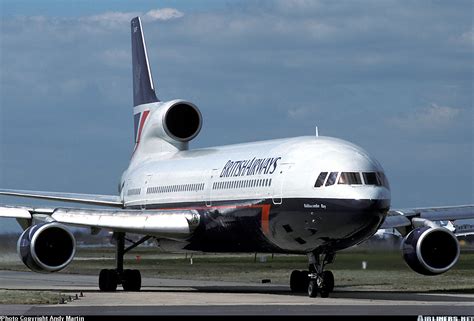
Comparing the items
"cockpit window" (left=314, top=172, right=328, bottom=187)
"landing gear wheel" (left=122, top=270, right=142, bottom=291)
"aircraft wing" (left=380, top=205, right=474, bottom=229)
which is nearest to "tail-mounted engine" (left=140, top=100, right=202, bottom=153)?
"landing gear wheel" (left=122, top=270, right=142, bottom=291)

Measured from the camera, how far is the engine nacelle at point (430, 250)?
30875 mm

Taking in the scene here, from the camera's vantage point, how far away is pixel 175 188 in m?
37.6

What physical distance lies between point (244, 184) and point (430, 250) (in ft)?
16.5

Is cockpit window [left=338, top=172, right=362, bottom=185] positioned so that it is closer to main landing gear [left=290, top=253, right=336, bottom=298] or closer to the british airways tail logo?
main landing gear [left=290, top=253, right=336, bottom=298]

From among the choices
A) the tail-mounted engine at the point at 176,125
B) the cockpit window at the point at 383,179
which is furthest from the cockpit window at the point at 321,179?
the tail-mounted engine at the point at 176,125

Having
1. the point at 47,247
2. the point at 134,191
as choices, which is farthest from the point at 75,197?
the point at 47,247

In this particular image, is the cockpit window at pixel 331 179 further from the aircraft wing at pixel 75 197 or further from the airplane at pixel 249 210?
the aircraft wing at pixel 75 197

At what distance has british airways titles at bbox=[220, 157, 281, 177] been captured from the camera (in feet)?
103

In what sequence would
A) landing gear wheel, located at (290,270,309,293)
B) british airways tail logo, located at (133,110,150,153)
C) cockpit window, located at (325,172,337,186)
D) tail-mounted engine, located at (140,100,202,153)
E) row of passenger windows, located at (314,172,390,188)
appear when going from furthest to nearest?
british airways tail logo, located at (133,110,150,153) < tail-mounted engine, located at (140,100,202,153) < landing gear wheel, located at (290,270,309,293) < cockpit window, located at (325,172,337,186) < row of passenger windows, located at (314,172,390,188)

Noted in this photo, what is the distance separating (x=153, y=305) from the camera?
25688 mm

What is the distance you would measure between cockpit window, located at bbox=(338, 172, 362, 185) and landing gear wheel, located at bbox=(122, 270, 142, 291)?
8747 millimetres

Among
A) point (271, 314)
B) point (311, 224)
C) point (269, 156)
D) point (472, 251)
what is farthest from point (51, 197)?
point (472, 251)

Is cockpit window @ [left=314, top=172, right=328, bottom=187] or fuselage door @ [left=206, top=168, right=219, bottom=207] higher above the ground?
cockpit window @ [left=314, top=172, right=328, bottom=187]

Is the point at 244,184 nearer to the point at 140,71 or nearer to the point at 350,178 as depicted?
the point at 350,178
